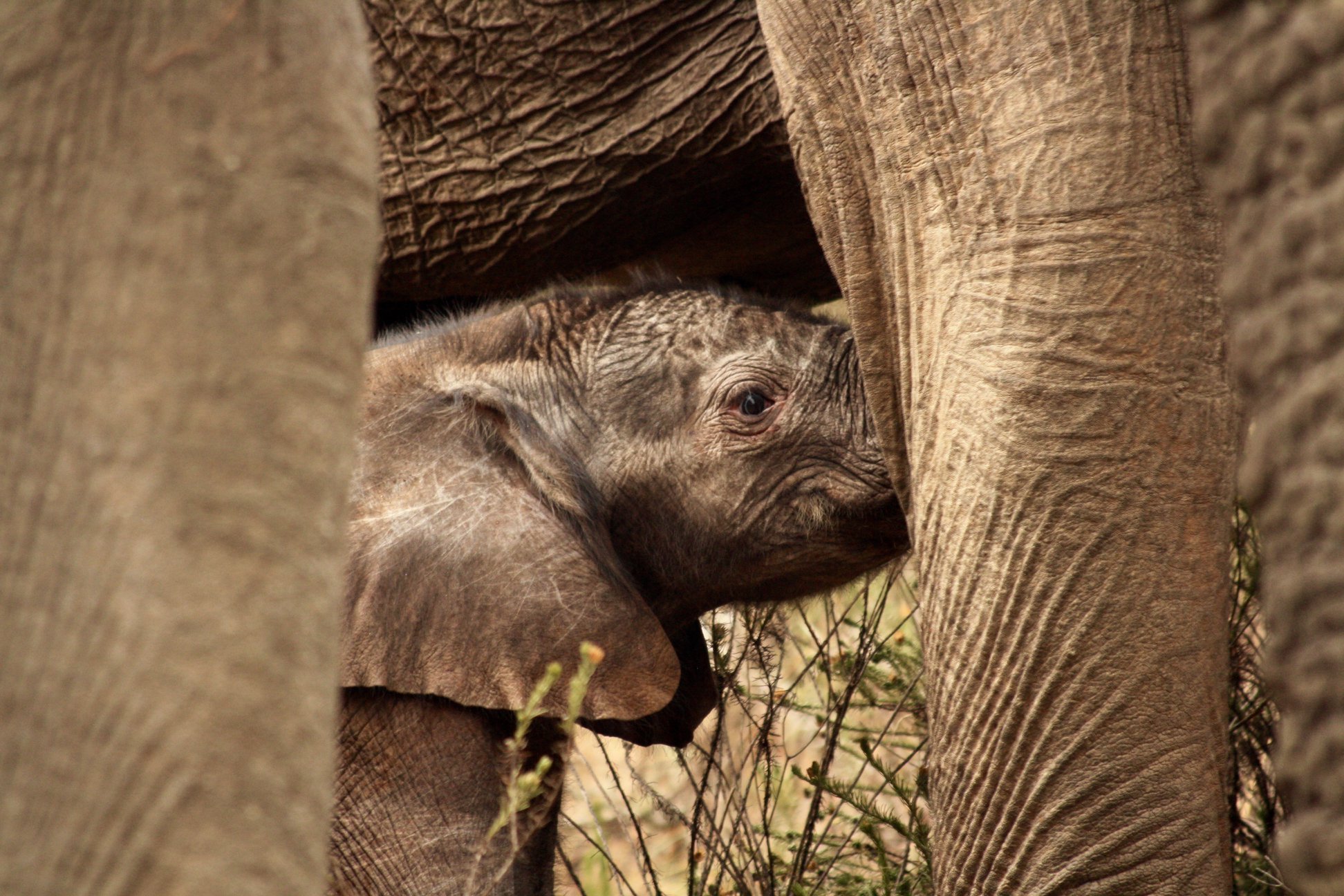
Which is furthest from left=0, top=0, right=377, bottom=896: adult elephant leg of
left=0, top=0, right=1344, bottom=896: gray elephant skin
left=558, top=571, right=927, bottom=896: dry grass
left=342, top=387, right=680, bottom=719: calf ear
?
left=558, top=571, right=927, bottom=896: dry grass

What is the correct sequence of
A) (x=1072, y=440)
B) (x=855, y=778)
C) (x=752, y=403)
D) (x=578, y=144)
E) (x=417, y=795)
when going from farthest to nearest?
(x=855, y=778)
(x=578, y=144)
(x=752, y=403)
(x=417, y=795)
(x=1072, y=440)

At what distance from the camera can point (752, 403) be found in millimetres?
2969

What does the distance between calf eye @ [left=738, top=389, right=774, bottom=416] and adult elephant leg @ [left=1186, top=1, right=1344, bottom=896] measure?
2.01 meters

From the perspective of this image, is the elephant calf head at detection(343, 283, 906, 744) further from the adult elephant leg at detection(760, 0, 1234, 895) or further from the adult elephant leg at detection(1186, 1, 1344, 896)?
the adult elephant leg at detection(1186, 1, 1344, 896)

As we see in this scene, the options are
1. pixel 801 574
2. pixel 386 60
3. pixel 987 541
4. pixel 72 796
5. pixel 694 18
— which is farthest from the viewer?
pixel 386 60

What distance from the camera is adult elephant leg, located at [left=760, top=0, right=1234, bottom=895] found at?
6.39ft

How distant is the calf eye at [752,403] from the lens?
9.73 feet

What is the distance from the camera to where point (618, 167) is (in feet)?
11.0

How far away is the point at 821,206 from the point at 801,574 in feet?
2.78

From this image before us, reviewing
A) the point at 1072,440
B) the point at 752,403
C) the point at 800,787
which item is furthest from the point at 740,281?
the point at 1072,440

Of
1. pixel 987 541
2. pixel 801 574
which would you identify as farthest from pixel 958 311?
pixel 801 574

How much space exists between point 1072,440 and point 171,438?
1242mm

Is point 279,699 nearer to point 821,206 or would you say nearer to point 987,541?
point 987,541

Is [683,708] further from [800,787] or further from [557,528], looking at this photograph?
[800,787]
